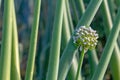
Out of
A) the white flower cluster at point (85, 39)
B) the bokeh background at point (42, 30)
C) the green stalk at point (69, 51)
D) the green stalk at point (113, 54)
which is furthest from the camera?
the bokeh background at point (42, 30)

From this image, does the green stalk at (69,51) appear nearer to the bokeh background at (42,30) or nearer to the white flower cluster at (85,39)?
the white flower cluster at (85,39)

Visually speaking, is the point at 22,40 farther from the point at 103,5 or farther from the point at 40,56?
the point at 103,5

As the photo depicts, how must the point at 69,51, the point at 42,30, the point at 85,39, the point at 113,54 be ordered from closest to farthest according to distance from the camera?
the point at 85,39
the point at 69,51
the point at 113,54
the point at 42,30

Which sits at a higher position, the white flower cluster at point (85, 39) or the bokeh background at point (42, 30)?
the bokeh background at point (42, 30)

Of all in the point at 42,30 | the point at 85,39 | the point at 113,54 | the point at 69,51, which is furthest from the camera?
the point at 42,30

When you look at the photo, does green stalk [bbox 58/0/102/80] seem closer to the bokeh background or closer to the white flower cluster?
the white flower cluster

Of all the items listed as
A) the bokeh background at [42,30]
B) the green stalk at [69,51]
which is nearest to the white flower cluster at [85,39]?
the green stalk at [69,51]

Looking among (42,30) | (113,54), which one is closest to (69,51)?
(113,54)

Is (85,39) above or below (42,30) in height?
below

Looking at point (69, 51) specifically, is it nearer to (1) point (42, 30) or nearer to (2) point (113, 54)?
(2) point (113, 54)
